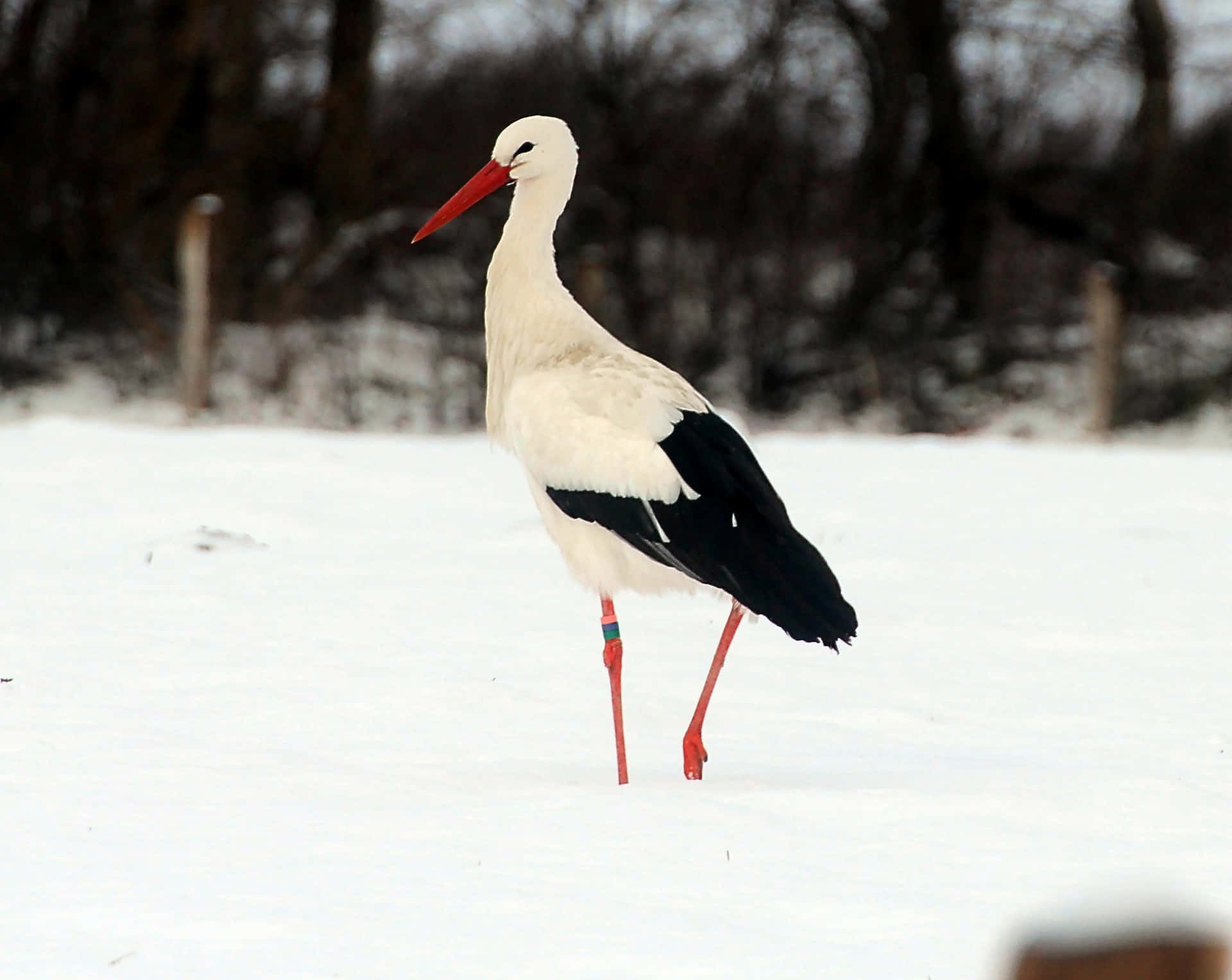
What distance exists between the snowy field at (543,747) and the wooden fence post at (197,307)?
14.9ft

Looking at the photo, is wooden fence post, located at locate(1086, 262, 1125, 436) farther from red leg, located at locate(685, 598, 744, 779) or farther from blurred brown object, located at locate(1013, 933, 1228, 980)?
blurred brown object, located at locate(1013, 933, 1228, 980)

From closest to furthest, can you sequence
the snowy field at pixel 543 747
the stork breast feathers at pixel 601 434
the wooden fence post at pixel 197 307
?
the snowy field at pixel 543 747 < the stork breast feathers at pixel 601 434 < the wooden fence post at pixel 197 307

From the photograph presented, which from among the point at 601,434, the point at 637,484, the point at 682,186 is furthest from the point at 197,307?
the point at 637,484

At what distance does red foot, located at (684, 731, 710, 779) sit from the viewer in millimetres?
4914

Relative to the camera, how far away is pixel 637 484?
486 cm

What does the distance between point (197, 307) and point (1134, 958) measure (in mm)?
13929

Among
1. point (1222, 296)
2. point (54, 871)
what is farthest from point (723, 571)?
point (1222, 296)

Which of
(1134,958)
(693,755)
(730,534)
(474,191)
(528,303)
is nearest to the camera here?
(1134,958)

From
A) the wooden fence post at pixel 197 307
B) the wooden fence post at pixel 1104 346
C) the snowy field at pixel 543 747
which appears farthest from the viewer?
the wooden fence post at pixel 1104 346

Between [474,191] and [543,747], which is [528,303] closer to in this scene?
[474,191]

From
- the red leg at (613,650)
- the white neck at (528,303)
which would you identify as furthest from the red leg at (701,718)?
the white neck at (528,303)

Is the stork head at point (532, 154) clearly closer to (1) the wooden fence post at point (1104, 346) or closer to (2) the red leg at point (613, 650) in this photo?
(2) the red leg at point (613, 650)

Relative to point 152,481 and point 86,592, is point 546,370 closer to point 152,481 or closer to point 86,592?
point 86,592

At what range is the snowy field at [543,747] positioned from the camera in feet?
11.8
